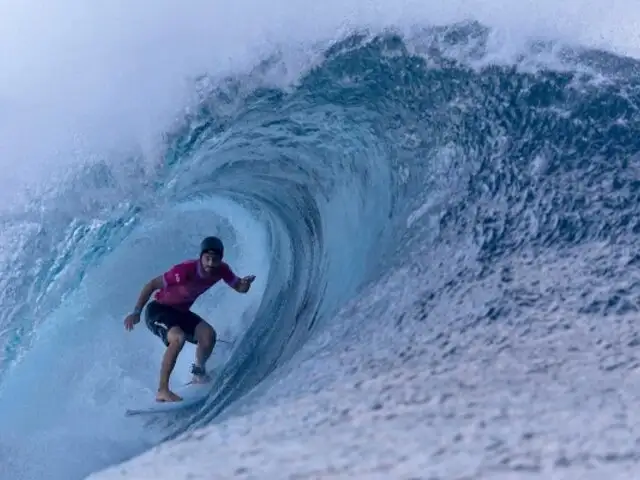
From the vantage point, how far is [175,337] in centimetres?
525

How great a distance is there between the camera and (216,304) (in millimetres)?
6762

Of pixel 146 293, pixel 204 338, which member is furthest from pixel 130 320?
pixel 204 338

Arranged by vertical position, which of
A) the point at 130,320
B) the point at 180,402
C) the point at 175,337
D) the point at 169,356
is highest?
the point at 130,320

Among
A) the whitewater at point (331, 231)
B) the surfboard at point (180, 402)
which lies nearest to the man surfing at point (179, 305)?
the surfboard at point (180, 402)

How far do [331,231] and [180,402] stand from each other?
72.6 inches

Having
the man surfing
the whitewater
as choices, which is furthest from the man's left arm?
the whitewater

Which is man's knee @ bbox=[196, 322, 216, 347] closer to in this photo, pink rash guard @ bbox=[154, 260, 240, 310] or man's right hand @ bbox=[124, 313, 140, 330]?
pink rash guard @ bbox=[154, 260, 240, 310]

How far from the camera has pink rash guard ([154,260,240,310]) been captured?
5.18 m

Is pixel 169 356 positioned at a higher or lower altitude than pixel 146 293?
lower

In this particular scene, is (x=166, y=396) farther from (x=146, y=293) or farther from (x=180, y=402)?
(x=146, y=293)

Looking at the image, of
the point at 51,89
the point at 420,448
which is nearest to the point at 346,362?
the point at 420,448

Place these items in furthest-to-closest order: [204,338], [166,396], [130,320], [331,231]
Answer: [331,231] → [204,338] → [166,396] → [130,320]

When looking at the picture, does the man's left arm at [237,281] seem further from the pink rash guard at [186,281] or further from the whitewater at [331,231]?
A: the whitewater at [331,231]

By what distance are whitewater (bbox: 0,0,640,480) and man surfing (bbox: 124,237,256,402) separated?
0.43 meters
